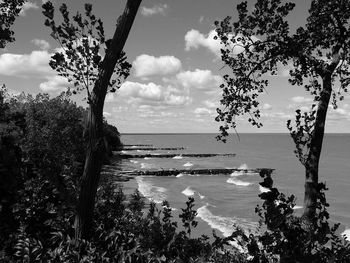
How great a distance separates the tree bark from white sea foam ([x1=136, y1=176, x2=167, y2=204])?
3324 centimetres

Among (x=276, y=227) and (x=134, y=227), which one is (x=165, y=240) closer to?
(x=134, y=227)

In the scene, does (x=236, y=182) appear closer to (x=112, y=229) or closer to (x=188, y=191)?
(x=188, y=191)

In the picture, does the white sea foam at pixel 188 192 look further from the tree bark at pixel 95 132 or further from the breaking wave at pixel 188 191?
the tree bark at pixel 95 132

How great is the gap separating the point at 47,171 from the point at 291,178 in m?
62.8

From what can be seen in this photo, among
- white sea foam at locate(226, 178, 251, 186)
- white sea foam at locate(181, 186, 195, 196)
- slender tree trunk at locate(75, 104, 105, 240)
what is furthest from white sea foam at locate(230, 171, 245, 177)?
slender tree trunk at locate(75, 104, 105, 240)

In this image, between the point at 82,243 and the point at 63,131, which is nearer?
the point at 82,243

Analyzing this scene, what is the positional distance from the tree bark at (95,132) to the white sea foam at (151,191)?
33241 mm

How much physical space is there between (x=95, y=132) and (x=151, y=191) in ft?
129

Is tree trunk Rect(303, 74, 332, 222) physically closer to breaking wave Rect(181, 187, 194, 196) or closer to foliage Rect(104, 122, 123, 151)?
breaking wave Rect(181, 187, 194, 196)

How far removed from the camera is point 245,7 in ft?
22.3

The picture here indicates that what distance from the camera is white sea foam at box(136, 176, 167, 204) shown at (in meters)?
39.9

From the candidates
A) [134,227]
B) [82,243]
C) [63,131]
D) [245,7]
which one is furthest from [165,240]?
[63,131]

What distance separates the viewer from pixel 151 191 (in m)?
43.9

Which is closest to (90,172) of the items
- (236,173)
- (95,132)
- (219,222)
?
(95,132)
